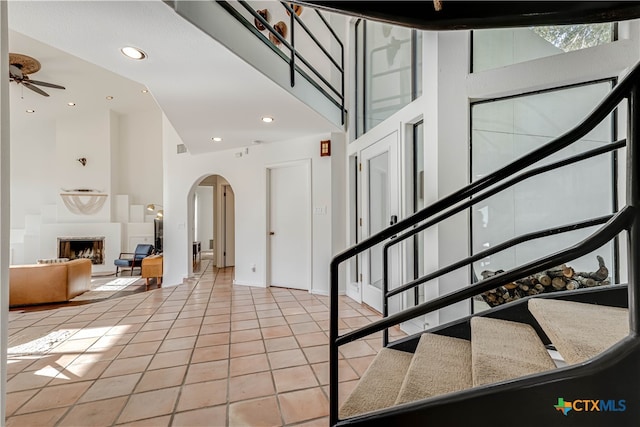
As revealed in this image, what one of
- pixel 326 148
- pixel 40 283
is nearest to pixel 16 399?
pixel 40 283

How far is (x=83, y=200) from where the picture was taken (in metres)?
9.18

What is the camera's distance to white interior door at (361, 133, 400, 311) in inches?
128

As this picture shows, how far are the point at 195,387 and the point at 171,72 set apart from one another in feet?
7.92

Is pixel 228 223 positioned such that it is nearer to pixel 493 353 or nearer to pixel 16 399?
pixel 16 399

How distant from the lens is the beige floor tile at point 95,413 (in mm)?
1641

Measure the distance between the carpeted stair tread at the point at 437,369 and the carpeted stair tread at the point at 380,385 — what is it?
14 cm

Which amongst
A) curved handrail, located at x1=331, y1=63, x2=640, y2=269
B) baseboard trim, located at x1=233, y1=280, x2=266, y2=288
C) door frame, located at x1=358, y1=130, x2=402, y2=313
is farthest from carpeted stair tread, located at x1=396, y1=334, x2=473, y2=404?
baseboard trim, located at x1=233, y1=280, x2=266, y2=288

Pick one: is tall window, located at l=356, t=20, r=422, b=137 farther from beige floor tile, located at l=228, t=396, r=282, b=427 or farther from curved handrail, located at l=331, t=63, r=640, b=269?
beige floor tile, located at l=228, t=396, r=282, b=427

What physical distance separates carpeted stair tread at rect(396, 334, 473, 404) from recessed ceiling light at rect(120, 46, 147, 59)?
2.66 m

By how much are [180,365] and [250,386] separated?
0.66m

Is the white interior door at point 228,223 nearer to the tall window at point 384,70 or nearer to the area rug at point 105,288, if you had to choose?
the area rug at point 105,288

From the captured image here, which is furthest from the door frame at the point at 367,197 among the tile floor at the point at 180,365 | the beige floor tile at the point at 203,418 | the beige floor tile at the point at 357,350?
the beige floor tile at the point at 203,418

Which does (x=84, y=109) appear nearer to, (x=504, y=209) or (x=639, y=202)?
(x=504, y=209)

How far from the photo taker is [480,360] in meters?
1.18
